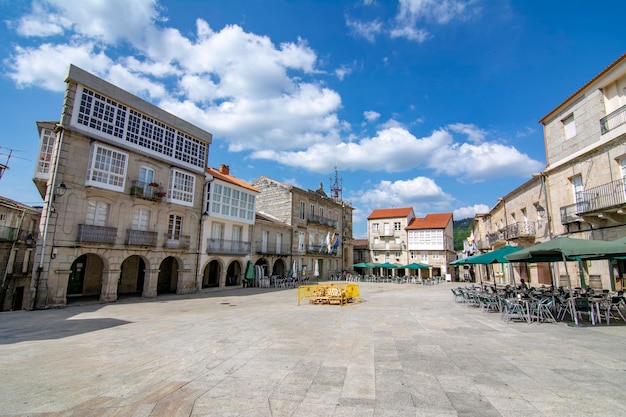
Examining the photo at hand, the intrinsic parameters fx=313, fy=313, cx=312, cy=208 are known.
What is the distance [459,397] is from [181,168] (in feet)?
67.4

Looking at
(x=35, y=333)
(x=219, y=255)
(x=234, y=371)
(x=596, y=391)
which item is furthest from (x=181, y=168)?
(x=596, y=391)

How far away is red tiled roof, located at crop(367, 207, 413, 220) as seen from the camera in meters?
49.3

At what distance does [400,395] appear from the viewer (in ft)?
14.6

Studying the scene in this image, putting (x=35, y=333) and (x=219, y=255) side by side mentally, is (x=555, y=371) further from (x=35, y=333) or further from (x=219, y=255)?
(x=219, y=255)

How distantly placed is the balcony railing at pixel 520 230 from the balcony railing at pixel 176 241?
21.9m

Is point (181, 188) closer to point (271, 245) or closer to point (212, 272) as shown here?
point (212, 272)

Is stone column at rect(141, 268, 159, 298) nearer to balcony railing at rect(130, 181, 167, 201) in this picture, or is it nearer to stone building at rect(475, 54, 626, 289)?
balcony railing at rect(130, 181, 167, 201)

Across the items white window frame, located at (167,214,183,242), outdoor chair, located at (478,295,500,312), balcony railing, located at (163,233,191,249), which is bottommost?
outdoor chair, located at (478,295,500,312)

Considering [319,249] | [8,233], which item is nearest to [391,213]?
[319,249]

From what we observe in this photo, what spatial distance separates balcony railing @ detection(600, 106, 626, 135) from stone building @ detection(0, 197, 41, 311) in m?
30.1

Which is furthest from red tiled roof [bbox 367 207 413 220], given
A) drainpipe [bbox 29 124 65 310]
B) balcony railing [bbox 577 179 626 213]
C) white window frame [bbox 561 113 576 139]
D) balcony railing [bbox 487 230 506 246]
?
drainpipe [bbox 29 124 65 310]

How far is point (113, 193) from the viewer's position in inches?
669

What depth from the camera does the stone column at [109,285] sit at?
54.5 ft

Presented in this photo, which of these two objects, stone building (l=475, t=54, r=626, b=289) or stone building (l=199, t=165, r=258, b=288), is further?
stone building (l=199, t=165, r=258, b=288)
